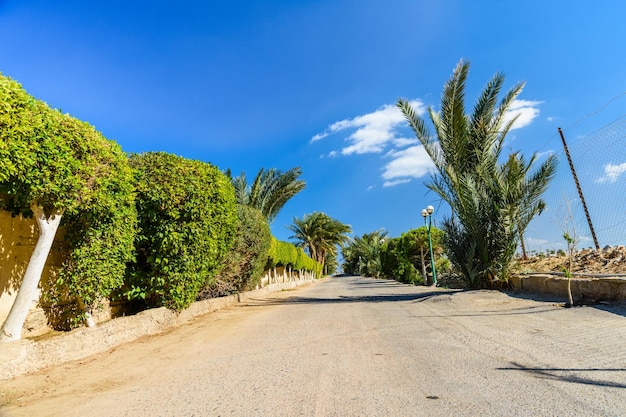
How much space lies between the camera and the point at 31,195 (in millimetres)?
4188

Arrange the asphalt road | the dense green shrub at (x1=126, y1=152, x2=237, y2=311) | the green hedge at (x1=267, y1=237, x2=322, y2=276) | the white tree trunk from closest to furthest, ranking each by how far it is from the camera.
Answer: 1. the asphalt road
2. the white tree trunk
3. the dense green shrub at (x1=126, y1=152, x2=237, y2=311)
4. the green hedge at (x1=267, y1=237, x2=322, y2=276)

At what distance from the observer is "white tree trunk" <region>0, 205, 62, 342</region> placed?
13.8 feet

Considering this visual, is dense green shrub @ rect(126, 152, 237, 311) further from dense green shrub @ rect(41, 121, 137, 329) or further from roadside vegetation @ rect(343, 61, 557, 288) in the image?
roadside vegetation @ rect(343, 61, 557, 288)

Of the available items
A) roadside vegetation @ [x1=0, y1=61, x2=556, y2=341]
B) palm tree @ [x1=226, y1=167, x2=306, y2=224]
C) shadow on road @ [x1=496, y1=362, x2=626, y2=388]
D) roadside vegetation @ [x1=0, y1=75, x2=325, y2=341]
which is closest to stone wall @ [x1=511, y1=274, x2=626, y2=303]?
roadside vegetation @ [x1=0, y1=61, x2=556, y2=341]

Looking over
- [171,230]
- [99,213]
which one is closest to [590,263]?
[171,230]

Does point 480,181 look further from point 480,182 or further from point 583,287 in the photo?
point 583,287

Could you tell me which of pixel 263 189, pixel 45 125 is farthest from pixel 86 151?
pixel 263 189

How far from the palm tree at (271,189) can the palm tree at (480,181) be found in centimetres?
1005

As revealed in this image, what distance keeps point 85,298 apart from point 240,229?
6.09m

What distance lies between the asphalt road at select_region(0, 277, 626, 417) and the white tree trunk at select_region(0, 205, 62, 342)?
62cm

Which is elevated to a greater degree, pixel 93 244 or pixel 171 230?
pixel 171 230

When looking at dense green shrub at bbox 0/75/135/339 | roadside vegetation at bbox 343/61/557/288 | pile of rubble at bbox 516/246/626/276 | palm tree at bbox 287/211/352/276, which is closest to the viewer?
dense green shrub at bbox 0/75/135/339

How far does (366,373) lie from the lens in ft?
11.7

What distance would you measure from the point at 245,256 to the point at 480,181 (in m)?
7.96
